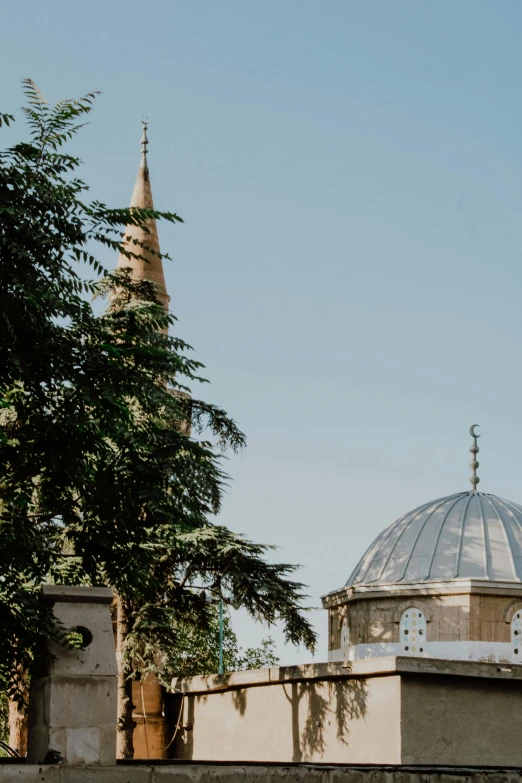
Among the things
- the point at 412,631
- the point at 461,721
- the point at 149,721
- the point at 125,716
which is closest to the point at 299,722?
the point at 461,721

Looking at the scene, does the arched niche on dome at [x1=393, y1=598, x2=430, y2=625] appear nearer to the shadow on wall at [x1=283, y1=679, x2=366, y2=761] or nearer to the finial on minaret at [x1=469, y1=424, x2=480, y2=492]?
the finial on minaret at [x1=469, y1=424, x2=480, y2=492]

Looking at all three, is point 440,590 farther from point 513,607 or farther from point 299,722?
point 299,722

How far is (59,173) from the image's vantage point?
10852 millimetres

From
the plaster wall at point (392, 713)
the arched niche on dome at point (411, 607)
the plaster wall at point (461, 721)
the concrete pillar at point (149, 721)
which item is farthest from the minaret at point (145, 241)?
the plaster wall at point (461, 721)

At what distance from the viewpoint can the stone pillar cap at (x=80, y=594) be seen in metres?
7.51

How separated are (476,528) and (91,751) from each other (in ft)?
42.5

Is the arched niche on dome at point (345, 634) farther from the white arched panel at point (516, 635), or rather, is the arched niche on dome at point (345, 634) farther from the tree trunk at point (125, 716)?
the tree trunk at point (125, 716)

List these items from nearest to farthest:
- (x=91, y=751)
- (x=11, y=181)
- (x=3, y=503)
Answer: (x=91, y=751) → (x=11, y=181) → (x=3, y=503)

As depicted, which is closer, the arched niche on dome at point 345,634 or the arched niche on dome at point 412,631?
the arched niche on dome at point 412,631

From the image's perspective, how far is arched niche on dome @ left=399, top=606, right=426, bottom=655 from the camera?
59.1ft

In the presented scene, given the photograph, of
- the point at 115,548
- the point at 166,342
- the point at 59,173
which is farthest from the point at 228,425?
the point at 59,173

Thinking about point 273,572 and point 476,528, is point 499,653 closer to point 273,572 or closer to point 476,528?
point 476,528

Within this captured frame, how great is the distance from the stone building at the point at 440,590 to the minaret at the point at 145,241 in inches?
376

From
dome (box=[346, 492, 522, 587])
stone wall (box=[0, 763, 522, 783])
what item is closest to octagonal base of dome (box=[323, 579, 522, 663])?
dome (box=[346, 492, 522, 587])
